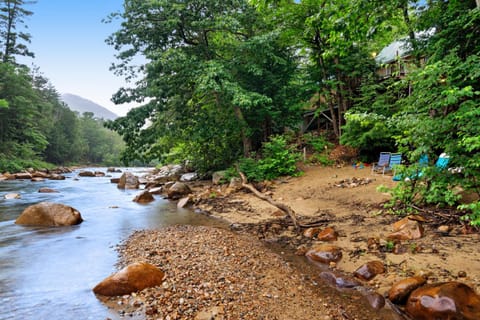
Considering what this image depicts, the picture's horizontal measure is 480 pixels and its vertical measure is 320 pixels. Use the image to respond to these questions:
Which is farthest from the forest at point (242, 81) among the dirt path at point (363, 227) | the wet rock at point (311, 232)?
the wet rock at point (311, 232)

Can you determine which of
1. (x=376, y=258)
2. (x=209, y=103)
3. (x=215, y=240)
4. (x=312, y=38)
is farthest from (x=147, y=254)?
(x=312, y=38)

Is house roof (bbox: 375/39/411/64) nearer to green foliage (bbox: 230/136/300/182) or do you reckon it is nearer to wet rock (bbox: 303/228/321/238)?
green foliage (bbox: 230/136/300/182)

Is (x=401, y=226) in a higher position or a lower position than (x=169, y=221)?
higher

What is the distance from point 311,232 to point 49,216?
669cm

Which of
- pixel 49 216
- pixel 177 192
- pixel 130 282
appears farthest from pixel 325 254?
pixel 177 192

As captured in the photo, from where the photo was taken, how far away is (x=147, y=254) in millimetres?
4621

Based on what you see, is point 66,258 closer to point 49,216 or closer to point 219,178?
point 49,216

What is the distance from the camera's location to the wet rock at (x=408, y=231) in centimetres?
450

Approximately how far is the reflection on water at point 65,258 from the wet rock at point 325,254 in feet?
10.3

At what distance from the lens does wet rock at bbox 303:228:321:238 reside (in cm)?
545

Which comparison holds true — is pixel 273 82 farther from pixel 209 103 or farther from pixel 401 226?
pixel 401 226

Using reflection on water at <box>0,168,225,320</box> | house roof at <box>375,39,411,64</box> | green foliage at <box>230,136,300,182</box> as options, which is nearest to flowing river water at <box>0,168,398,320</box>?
reflection on water at <box>0,168,225,320</box>

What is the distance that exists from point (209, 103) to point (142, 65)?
12.1ft

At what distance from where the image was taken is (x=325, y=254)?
4.50 meters
